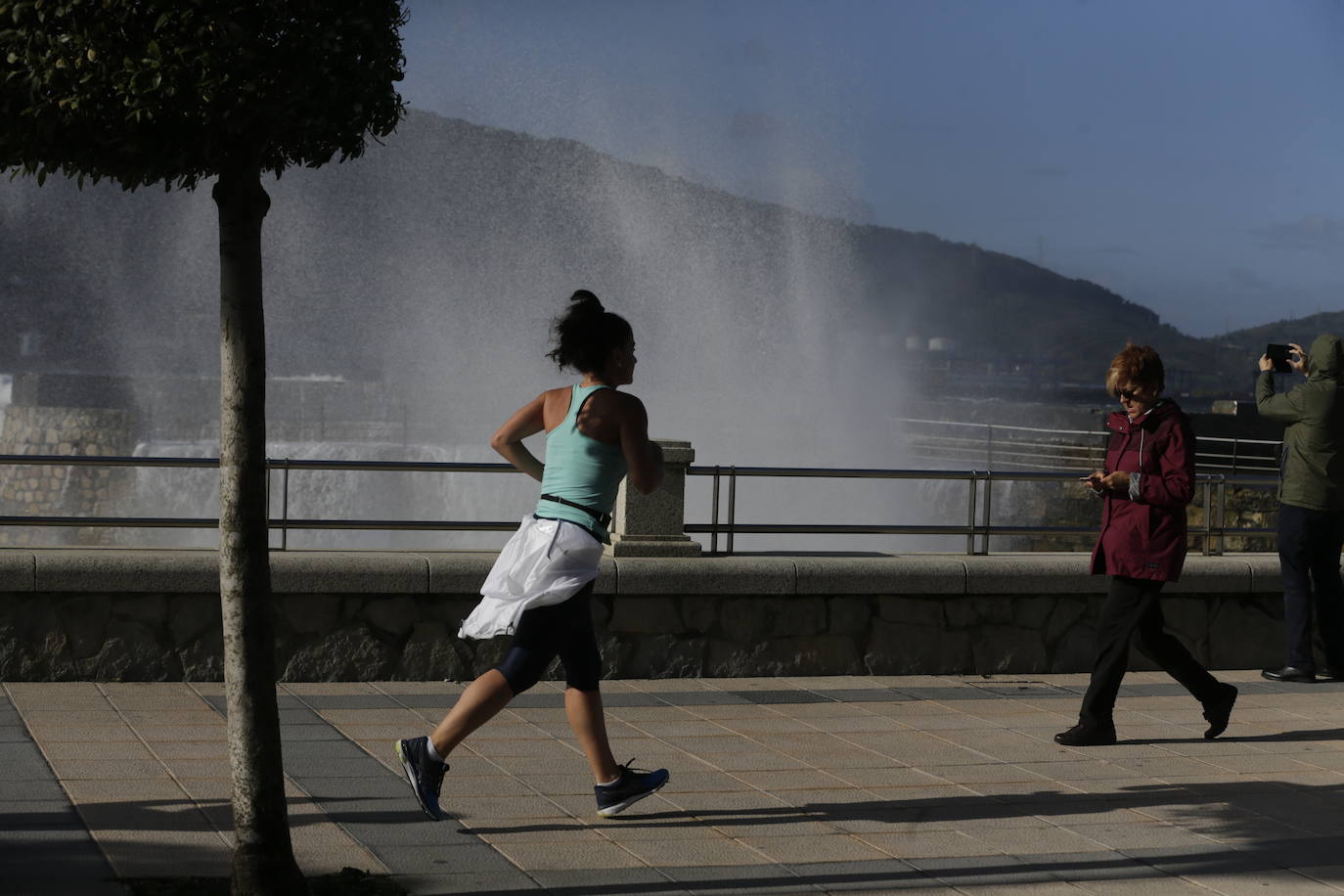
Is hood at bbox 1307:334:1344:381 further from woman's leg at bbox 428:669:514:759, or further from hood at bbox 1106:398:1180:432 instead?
woman's leg at bbox 428:669:514:759

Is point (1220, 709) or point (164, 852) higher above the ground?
point (1220, 709)

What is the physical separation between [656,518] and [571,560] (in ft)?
10.3

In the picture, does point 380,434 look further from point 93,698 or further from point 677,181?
point 93,698

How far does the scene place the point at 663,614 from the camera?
8.16 m

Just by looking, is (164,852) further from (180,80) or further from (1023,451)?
(1023,451)

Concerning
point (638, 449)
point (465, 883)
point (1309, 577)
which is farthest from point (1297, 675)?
point (465, 883)

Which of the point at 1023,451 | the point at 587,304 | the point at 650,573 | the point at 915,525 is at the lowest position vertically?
the point at 650,573

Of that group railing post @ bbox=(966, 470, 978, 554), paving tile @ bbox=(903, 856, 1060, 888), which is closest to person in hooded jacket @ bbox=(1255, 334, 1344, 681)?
railing post @ bbox=(966, 470, 978, 554)

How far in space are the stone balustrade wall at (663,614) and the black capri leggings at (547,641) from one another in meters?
2.60

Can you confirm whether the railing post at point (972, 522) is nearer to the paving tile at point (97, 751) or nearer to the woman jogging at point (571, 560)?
the woman jogging at point (571, 560)

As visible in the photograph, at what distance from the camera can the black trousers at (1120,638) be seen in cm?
684

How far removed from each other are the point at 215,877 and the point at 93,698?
9.85 ft

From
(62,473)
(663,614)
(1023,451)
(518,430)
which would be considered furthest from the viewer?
(62,473)

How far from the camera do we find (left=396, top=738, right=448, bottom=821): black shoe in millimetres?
5188
